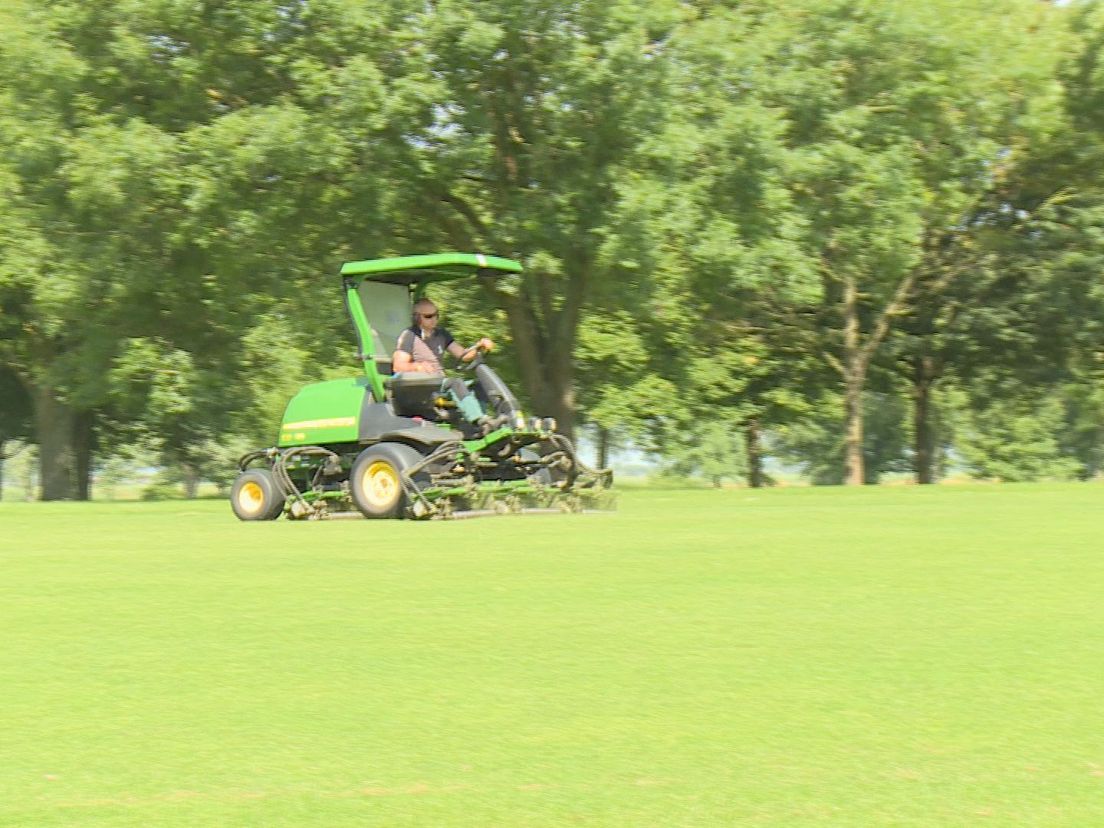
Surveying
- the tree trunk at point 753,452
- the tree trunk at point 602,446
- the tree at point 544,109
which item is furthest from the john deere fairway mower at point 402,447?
the tree trunk at point 602,446

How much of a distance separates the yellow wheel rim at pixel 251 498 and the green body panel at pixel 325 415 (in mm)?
558

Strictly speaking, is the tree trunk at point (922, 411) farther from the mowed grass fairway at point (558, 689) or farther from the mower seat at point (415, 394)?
the mowed grass fairway at point (558, 689)

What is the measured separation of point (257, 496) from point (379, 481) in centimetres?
206

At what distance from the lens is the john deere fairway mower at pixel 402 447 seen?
16938 mm

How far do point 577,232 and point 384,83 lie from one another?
354 cm

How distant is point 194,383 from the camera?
33844 mm

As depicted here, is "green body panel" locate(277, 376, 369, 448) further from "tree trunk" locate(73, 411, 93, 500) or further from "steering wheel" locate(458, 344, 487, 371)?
"tree trunk" locate(73, 411, 93, 500)

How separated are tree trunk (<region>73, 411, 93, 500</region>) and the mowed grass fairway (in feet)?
103

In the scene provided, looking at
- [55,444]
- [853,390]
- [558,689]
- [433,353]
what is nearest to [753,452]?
[853,390]

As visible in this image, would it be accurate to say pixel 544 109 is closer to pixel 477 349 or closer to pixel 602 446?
pixel 477 349

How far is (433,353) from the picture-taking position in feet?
59.2

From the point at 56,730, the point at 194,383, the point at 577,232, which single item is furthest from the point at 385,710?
the point at 194,383

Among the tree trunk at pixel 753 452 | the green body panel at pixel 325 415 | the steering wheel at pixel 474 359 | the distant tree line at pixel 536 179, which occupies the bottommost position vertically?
the tree trunk at pixel 753 452

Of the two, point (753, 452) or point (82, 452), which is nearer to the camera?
point (82, 452)
